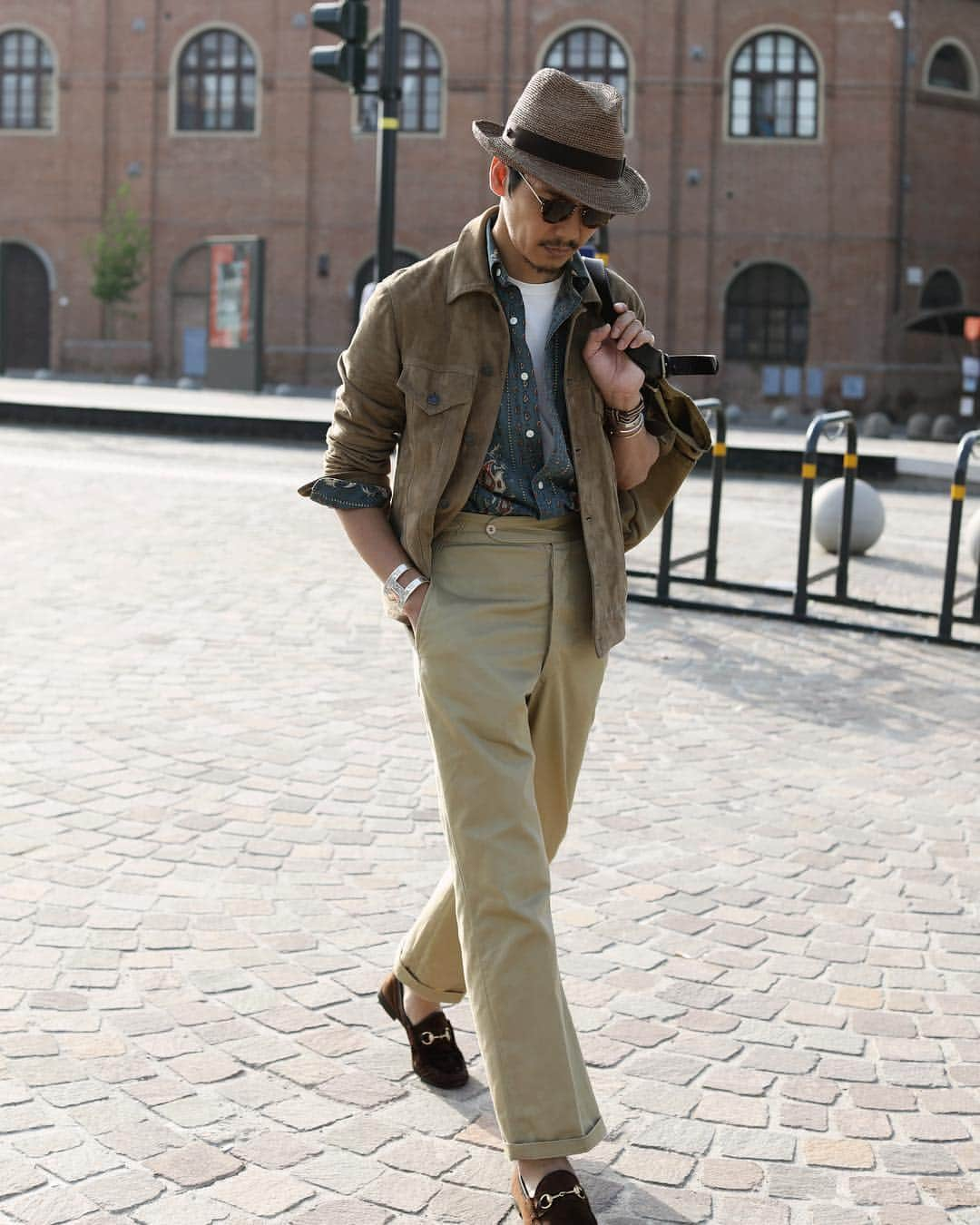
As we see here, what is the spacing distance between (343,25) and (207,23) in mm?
27414

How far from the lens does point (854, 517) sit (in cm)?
1137

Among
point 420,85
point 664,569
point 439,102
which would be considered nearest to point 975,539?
point 664,569

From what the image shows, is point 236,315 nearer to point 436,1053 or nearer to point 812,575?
point 812,575

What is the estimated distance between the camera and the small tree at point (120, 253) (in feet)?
119

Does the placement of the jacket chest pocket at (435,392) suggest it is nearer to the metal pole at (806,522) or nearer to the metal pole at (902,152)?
the metal pole at (806,522)

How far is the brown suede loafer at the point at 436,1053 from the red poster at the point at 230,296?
26364mm

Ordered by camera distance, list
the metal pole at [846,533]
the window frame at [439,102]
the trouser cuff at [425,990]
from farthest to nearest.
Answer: the window frame at [439,102] < the metal pole at [846,533] < the trouser cuff at [425,990]

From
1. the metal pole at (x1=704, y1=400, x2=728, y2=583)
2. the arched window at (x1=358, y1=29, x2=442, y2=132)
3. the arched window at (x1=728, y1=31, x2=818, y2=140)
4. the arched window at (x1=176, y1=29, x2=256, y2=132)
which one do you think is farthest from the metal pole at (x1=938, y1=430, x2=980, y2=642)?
the arched window at (x1=176, y1=29, x2=256, y2=132)

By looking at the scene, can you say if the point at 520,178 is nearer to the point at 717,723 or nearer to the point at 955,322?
the point at 717,723

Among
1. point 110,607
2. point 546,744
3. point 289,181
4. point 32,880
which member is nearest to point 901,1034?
point 546,744

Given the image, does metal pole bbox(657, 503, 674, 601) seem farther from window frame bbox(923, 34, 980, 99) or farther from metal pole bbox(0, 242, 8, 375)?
metal pole bbox(0, 242, 8, 375)

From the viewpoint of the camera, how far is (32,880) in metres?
4.39

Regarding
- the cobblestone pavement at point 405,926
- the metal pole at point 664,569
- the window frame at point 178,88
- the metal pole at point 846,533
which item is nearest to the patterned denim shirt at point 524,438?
the cobblestone pavement at point 405,926

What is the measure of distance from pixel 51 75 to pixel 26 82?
659mm
